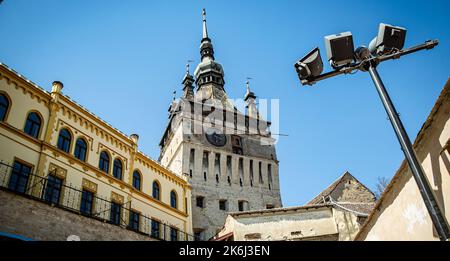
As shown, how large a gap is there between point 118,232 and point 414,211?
1532 centimetres

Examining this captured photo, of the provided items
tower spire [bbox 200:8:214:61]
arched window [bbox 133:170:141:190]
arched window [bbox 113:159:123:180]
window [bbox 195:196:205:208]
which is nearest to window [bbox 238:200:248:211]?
window [bbox 195:196:205:208]

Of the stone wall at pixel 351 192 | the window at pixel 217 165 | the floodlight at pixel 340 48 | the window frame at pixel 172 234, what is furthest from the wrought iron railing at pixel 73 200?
the window at pixel 217 165

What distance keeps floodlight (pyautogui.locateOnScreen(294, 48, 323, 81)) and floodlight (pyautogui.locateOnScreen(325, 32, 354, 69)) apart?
25cm

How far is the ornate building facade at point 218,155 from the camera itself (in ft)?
141

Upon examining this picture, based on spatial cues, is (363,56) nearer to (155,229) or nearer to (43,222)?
(43,222)

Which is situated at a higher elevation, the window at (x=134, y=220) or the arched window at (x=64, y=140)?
the arched window at (x=64, y=140)

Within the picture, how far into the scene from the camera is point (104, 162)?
72.9ft

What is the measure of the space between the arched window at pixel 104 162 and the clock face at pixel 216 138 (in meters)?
25.8

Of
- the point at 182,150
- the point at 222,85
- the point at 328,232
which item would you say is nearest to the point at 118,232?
the point at 328,232

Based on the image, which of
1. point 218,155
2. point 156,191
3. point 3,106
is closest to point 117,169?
point 156,191

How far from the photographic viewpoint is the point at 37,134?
60.4 ft

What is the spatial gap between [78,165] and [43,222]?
15.7ft

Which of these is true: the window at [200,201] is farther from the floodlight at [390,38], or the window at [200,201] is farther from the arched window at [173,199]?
the floodlight at [390,38]
